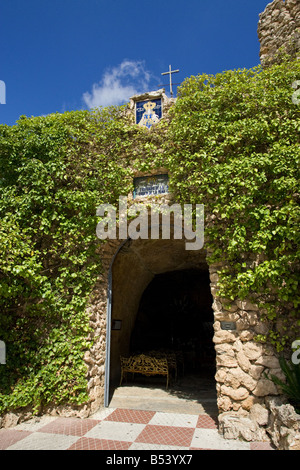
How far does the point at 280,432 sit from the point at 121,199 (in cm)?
401

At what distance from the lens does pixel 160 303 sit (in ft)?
35.8

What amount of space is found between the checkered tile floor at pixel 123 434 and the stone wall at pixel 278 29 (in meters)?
6.09

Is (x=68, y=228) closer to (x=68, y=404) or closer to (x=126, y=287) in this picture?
(x=68, y=404)

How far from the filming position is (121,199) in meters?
5.23

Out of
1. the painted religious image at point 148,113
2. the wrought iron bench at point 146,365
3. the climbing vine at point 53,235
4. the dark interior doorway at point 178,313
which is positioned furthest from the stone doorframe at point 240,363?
the dark interior doorway at point 178,313

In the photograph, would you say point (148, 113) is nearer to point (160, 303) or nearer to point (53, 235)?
point (53, 235)

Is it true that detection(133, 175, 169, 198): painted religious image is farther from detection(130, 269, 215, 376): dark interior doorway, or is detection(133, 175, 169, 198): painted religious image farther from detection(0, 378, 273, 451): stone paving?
detection(130, 269, 215, 376): dark interior doorway

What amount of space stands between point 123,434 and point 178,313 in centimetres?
736

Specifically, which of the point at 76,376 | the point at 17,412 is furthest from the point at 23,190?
the point at 17,412

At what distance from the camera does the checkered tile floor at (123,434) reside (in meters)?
3.51

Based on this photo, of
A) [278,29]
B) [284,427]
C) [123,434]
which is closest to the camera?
[284,427]

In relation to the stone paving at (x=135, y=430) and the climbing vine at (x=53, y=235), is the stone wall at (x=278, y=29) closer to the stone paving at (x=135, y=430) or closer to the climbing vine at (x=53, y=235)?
the climbing vine at (x=53, y=235)

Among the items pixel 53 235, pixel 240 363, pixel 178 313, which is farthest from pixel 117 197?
pixel 178 313

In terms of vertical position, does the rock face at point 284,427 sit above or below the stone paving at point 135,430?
above
